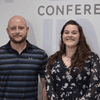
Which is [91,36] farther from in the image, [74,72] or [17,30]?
[17,30]

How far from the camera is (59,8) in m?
2.21

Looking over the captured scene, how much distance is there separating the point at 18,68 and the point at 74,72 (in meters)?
0.70

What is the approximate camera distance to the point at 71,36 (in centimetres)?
164

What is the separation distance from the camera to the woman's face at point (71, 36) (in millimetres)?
1646

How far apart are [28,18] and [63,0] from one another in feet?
2.02

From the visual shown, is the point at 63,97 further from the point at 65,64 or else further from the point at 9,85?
the point at 9,85

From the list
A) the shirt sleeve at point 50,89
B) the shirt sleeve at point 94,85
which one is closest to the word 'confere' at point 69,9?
the shirt sleeve at point 94,85

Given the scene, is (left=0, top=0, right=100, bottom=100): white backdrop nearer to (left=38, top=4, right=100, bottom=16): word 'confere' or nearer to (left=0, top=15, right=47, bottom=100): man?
(left=38, top=4, right=100, bottom=16): word 'confere'

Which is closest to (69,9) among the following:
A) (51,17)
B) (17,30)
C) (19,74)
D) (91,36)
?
(51,17)

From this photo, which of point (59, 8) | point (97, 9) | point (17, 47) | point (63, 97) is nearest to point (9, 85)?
point (17, 47)

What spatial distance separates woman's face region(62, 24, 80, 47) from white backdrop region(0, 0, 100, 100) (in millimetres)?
517

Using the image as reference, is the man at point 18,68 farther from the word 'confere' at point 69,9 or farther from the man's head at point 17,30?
the word 'confere' at point 69,9

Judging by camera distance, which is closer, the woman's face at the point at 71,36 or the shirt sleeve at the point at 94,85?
the shirt sleeve at the point at 94,85

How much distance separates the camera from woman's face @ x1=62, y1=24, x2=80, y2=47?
1.65 meters
